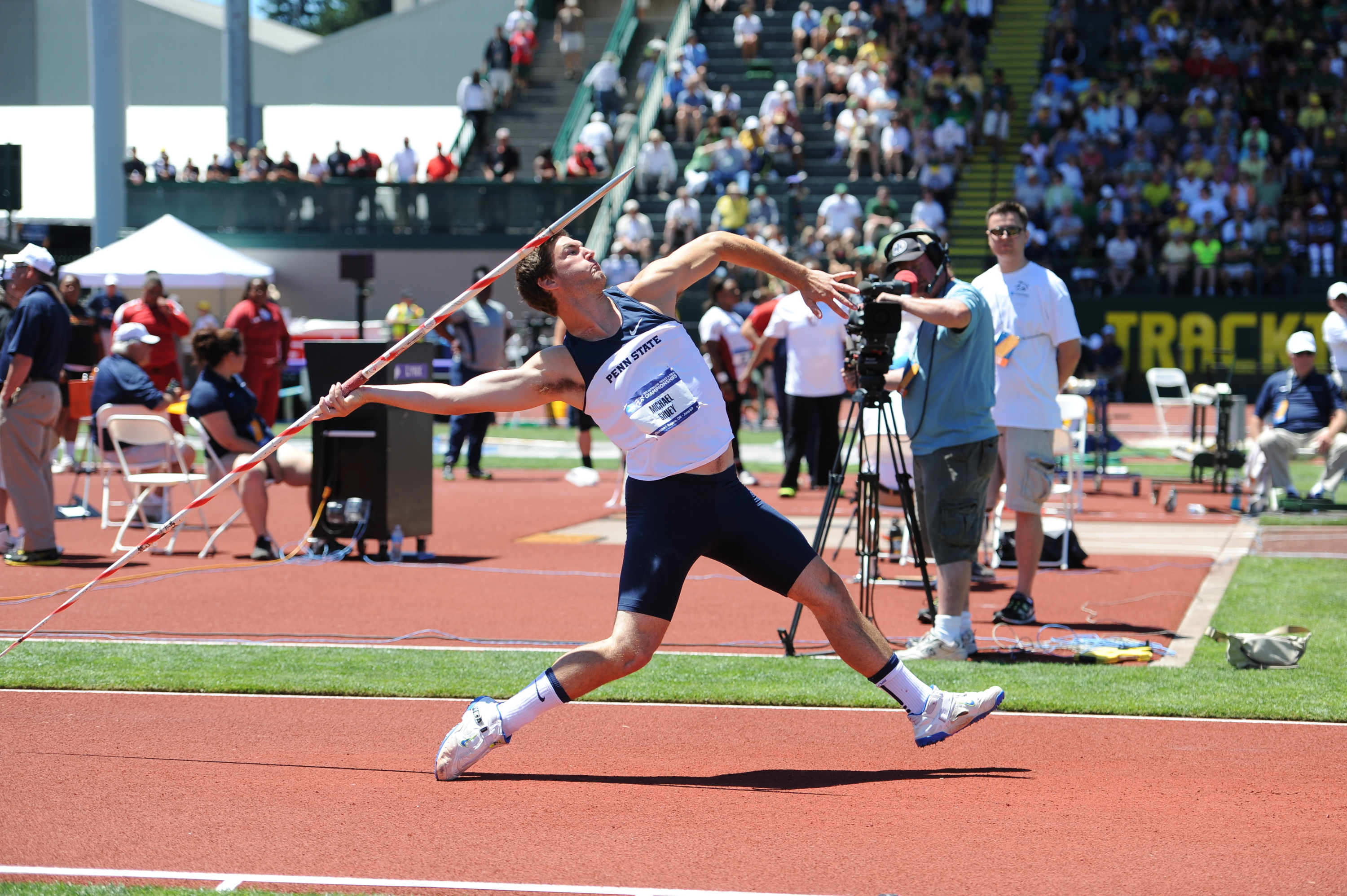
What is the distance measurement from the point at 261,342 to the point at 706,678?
36.9ft

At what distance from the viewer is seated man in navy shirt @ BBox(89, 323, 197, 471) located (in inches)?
526

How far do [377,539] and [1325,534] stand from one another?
774 cm

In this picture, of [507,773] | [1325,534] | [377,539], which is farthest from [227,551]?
[1325,534]

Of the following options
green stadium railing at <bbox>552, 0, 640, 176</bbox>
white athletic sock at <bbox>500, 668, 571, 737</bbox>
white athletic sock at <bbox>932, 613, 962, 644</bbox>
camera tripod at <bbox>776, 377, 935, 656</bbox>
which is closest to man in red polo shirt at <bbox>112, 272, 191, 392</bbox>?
camera tripod at <bbox>776, 377, 935, 656</bbox>

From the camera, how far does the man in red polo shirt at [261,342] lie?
1728 centimetres

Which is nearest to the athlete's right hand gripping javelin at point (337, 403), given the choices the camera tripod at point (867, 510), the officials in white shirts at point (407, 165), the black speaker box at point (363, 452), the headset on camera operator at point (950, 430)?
the camera tripod at point (867, 510)

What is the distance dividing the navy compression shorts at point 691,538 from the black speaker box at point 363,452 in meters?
5.95

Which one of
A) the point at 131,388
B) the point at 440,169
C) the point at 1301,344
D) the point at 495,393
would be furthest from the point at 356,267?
the point at 495,393

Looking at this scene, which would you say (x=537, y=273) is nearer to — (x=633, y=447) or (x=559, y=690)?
(x=633, y=447)

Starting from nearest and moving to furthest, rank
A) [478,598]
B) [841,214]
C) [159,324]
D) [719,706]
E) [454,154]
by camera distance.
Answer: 1. [719,706]
2. [478,598]
3. [159,324]
4. [841,214]
5. [454,154]

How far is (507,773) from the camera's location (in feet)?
19.1

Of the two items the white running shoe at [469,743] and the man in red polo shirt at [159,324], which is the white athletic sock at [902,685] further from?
the man in red polo shirt at [159,324]

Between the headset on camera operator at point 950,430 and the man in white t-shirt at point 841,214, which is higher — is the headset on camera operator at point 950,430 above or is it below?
below

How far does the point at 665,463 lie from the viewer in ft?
18.4
